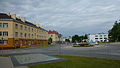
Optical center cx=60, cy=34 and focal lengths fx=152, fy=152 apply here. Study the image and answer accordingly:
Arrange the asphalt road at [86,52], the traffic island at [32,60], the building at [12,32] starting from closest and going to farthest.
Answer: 1. the traffic island at [32,60]
2. the asphalt road at [86,52]
3. the building at [12,32]

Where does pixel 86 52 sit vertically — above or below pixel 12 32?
below

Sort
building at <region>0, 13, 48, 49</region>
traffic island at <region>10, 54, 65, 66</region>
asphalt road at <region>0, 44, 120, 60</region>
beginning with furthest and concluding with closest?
1. building at <region>0, 13, 48, 49</region>
2. asphalt road at <region>0, 44, 120, 60</region>
3. traffic island at <region>10, 54, 65, 66</region>

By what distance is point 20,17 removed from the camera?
62.8 m

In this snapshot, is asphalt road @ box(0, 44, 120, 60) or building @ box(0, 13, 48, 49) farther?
building @ box(0, 13, 48, 49)

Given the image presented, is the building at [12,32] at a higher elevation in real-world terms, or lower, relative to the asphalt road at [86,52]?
higher

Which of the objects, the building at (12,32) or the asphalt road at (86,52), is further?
the building at (12,32)

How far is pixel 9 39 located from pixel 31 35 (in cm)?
1897

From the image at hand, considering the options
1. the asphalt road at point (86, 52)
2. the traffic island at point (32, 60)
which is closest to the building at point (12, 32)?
the asphalt road at point (86, 52)

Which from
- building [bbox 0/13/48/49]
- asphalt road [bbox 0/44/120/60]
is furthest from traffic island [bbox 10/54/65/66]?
building [bbox 0/13/48/49]

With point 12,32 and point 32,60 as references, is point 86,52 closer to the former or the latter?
point 32,60

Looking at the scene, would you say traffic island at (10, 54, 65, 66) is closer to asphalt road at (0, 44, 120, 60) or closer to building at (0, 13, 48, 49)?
asphalt road at (0, 44, 120, 60)

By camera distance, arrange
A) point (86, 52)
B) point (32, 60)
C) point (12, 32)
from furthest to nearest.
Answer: point (12, 32) → point (86, 52) → point (32, 60)

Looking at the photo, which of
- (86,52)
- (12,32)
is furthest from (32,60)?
(12,32)

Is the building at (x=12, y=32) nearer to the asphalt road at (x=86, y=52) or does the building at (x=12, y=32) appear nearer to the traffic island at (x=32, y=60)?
the asphalt road at (x=86, y=52)
